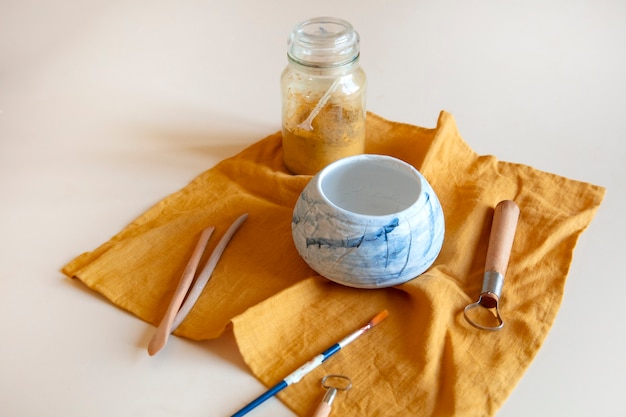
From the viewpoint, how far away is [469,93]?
4.14 ft

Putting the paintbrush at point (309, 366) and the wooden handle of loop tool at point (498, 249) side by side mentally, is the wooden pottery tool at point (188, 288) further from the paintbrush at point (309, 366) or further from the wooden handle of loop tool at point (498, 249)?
the wooden handle of loop tool at point (498, 249)

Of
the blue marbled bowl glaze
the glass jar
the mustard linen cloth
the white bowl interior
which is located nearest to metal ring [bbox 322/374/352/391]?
the mustard linen cloth

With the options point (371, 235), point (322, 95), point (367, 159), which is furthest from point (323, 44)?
point (371, 235)

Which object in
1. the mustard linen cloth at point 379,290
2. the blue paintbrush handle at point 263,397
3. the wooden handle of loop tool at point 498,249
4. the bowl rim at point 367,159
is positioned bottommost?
the blue paintbrush handle at point 263,397

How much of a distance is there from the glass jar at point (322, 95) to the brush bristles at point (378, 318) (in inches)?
11.0

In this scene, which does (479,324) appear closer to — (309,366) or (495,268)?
(495,268)

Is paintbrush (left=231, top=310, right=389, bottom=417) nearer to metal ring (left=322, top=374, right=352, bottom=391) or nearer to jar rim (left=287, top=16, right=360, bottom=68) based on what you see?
metal ring (left=322, top=374, right=352, bottom=391)

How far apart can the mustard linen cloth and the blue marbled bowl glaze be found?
28mm

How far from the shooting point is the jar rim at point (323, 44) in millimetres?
987

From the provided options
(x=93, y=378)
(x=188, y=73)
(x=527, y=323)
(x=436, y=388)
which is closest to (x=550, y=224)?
(x=527, y=323)

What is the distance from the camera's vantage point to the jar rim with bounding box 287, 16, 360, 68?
99cm

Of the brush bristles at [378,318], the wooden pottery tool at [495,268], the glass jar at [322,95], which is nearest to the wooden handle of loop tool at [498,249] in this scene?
the wooden pottery tool at [495,268]

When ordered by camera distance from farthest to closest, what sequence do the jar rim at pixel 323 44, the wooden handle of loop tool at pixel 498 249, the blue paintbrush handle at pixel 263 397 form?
the jar rim at pixel 323 44 < the wooden handle of loop tool at pixel 498 249 < the blue paintbrush handle at pixel 263 397

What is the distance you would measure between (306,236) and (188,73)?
0.60 metres
